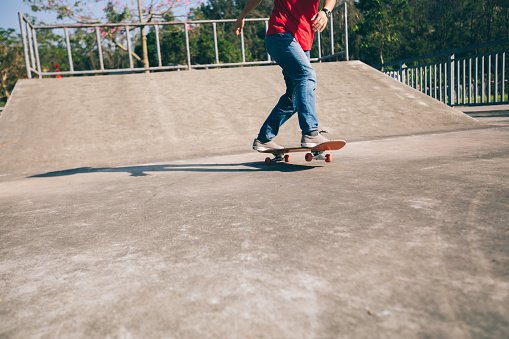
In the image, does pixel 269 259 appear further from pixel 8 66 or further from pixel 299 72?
pixel 8 66

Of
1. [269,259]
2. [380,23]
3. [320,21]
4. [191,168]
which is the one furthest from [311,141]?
[380,23]

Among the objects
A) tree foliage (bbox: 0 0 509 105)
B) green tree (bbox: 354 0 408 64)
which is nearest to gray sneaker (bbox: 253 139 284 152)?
tree foliage (bbox: 0 0 509 105)

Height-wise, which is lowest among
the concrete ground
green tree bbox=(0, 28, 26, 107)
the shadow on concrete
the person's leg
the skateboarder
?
the concrete ground

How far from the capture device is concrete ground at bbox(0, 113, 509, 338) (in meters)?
1.14

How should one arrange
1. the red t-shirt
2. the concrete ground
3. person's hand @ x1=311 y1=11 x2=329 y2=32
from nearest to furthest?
1. the concrete ground
2. person's hand @ x1=311 y1=11 x2=329 y2=32
3. the red t-shirt

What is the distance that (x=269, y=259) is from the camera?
62.4 inches

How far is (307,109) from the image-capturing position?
377 cm

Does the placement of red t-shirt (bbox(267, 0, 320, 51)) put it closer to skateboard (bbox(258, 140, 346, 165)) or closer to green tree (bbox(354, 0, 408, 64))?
skateboard (bbox(258, 140, 346, 165))

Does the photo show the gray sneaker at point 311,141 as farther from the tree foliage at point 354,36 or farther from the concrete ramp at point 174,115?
the tree foliage at point 354,36

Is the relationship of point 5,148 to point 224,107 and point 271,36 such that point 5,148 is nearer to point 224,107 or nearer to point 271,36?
point 224,107

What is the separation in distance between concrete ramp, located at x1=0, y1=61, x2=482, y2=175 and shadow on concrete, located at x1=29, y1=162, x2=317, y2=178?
372mm

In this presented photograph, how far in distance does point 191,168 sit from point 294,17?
1921mm

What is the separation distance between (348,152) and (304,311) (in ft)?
12.8

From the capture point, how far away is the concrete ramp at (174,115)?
5684 millimetres
